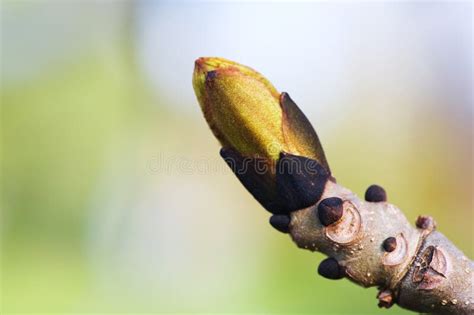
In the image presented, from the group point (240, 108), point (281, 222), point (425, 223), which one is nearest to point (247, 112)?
point (240, 108)

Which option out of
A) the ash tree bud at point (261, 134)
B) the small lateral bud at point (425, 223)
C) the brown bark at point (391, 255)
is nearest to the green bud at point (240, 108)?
the ash tree bud at point (261, 134)

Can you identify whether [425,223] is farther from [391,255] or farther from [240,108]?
[240,108]

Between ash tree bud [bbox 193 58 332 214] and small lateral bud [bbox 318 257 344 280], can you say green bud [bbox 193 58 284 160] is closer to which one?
ash tree bud [bbox 193 58 332 214]

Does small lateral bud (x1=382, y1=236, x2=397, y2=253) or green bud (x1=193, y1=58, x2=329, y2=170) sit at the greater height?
green bud (x1=193, y1=58, x2=329, y2=170)

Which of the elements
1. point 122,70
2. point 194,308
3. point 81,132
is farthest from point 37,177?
point 194,308

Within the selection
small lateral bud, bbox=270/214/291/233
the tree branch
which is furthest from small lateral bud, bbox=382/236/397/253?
small lateral bud, bbox=270/214/291/233

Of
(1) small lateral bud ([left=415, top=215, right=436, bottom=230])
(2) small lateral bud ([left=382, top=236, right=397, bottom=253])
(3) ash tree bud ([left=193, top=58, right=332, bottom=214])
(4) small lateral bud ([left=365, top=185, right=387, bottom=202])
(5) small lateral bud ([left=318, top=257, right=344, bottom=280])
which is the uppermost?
(3) ash tree bud ([left=193, top=58, right=332, bottom=214])

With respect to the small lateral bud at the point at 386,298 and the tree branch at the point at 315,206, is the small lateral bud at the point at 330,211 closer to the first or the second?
the tree branch at the point at 315,206
